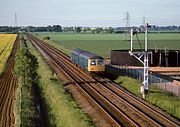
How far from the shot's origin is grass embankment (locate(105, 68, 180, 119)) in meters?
27.5

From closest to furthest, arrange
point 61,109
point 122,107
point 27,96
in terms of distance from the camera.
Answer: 1. point 61,109
2. point 122,107
3. point 27,96

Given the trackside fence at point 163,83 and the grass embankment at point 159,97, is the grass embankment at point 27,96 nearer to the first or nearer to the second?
the grass embankment at point 159,97

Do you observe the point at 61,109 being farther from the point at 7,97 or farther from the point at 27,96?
the point at 7,97

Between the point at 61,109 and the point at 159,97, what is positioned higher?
the point at 159,97

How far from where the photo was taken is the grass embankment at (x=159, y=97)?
27459 millimetres

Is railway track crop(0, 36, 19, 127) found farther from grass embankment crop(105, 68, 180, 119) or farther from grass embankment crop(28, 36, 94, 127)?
grass embankment crop(105, 68, 180, 119)

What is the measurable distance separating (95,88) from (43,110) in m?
8.09

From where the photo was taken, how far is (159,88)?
3525cm

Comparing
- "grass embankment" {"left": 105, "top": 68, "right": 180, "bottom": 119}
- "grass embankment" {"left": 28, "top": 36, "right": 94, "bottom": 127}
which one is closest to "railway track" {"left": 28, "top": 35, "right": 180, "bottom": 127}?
"grass embankment" {"left": 105, "top": 68, "right": 180, "bottom": 119}

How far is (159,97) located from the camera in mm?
30156

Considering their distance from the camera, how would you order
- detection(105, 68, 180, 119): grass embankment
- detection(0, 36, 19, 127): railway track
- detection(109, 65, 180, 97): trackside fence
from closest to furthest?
detection(105, 68, 180, 119): grass embankment
detection(0, 36, 19, 127): railway track
detection(109, 65, 180, 97): trackside fence

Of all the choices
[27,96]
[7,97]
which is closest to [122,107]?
[27,96]

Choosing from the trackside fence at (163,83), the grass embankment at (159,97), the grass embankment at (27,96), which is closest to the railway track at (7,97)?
the grass embankment at (27,96)

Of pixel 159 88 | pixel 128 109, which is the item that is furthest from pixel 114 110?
pixel 159 88
